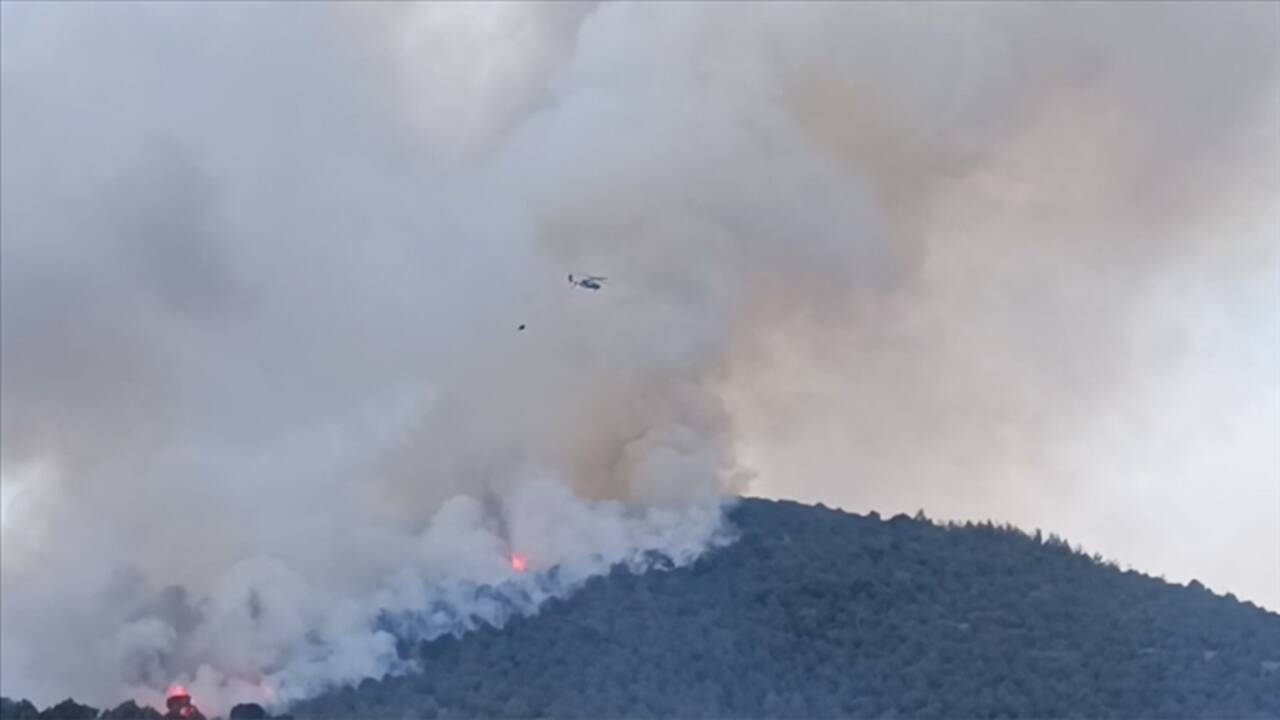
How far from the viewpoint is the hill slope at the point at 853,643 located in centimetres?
8944

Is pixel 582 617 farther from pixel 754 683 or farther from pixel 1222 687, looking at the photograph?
pixel 1222 687

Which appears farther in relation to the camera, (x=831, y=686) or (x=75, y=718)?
(x=831, y=686)

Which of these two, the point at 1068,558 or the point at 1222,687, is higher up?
the point at 1068,558

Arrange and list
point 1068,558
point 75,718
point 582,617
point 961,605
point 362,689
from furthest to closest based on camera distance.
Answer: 1. point 1068,558
2. point 961,605
3. point 582,617
4. point 362,689
5. point 75,718

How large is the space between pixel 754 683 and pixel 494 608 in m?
11.5

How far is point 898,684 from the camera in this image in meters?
92.8

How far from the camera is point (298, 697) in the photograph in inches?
3413

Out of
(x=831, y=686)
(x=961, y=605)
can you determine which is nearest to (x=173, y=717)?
(x=831, y=686)

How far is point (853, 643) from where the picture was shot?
9719 cm

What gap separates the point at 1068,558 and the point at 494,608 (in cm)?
2824

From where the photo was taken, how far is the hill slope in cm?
8944

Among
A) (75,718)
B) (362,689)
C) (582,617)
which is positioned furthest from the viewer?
(582,617)

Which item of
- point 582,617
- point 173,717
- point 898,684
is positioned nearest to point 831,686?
point 898,684

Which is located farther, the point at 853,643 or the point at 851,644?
the point at 853,643
